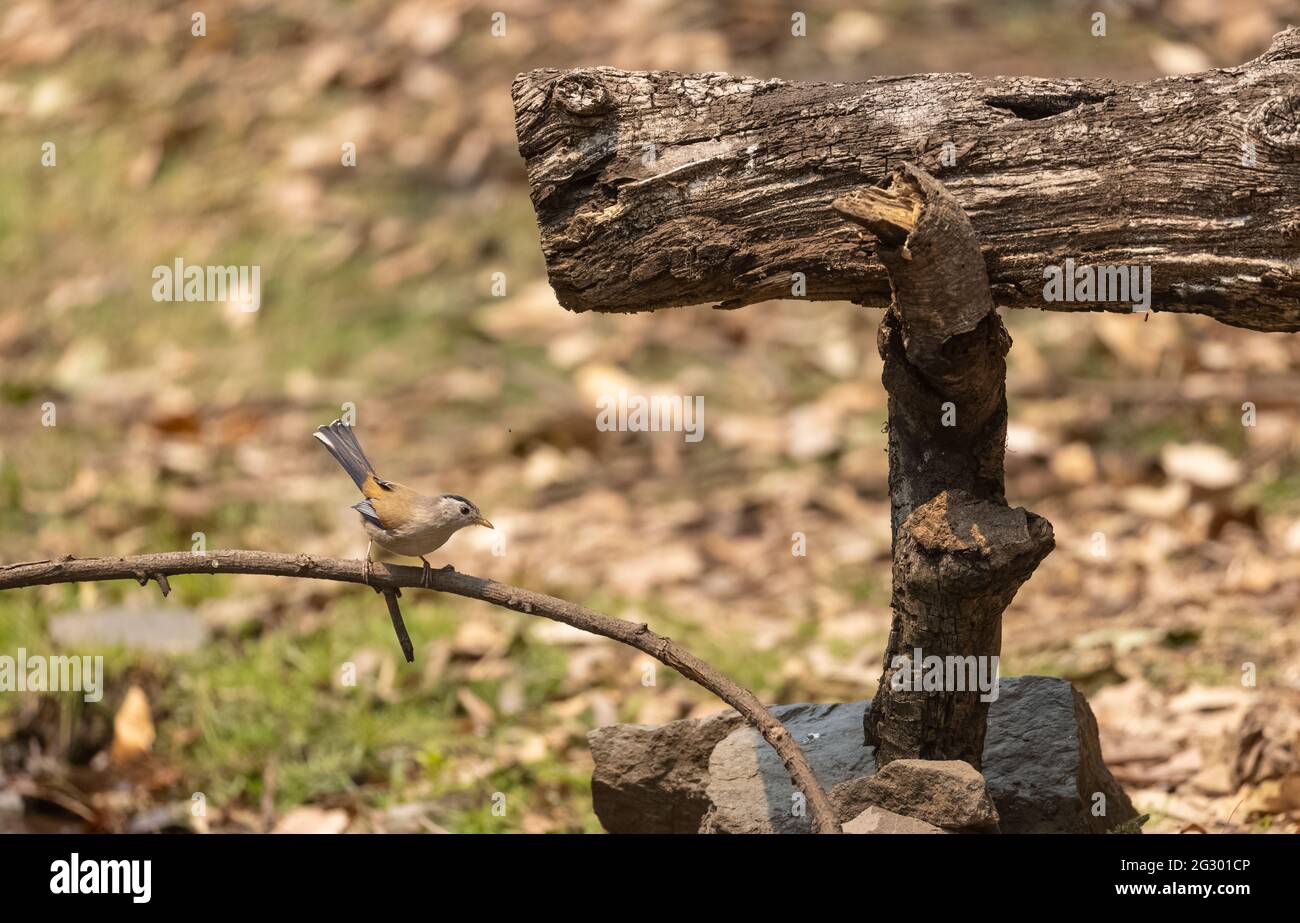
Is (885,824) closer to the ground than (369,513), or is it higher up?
closer to the ground

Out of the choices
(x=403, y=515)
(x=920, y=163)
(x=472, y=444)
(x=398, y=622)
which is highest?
(x=920, y=163)

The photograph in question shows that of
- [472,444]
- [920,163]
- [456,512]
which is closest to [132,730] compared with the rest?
[456,512]

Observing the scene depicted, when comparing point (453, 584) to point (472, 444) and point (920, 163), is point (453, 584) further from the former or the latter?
point (472, 444)

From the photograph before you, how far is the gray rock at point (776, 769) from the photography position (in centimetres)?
245

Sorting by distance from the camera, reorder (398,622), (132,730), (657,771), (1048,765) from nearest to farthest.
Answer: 1. (398,622)
2. (1048,765)
3. (657,771)
4. (132,730)

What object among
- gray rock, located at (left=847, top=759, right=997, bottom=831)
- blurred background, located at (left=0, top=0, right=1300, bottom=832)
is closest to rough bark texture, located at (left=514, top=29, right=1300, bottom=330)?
gray rock, located at (left=847, top=759, right=997, bottom=831)

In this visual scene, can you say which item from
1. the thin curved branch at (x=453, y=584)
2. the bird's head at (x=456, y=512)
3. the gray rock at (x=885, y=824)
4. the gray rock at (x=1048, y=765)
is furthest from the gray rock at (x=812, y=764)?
the bird's head at (x=456, y=512)

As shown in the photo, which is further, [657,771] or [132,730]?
[132,730]

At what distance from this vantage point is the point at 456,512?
2430mm

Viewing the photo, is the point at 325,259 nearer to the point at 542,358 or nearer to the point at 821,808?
the point at 542,358

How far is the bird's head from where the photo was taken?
95.1 inches

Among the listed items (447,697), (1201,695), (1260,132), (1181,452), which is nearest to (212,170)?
(447,697)

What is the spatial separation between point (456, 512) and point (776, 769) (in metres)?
Answer: 0.76

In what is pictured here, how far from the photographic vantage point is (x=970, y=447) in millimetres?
2309
